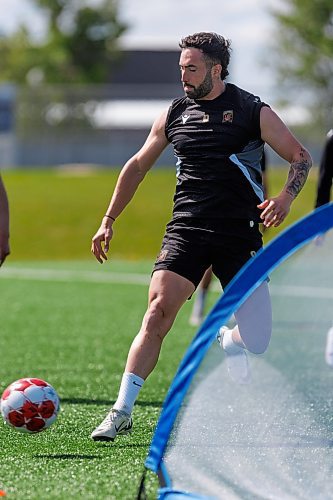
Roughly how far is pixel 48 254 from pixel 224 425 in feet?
71.7

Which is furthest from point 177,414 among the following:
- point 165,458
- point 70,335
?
point 70,335

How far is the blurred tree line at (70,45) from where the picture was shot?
6197 cm

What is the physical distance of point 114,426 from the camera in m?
5.90

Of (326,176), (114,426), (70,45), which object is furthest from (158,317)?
(70,45)

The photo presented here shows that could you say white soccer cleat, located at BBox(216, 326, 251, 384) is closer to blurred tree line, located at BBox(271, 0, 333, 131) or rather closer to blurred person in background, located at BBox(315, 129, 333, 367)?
blurred person in background, located at BBox(315, 129, 333, 367)

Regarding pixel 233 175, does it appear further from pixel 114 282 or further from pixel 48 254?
pixel 48 254

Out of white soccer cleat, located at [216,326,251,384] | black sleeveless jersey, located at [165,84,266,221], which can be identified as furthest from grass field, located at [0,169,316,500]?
black sleeveless jersey, located at [165,84,266,221]

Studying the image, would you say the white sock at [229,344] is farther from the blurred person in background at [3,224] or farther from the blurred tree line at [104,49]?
the blurred tree line at [104,49]

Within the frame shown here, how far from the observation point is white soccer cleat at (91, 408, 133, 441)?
5902mm

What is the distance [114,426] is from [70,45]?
60264 millimetres

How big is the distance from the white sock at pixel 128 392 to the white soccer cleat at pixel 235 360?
461mm

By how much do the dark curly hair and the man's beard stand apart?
8 cm

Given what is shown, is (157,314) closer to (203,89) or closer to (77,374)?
(203,89)

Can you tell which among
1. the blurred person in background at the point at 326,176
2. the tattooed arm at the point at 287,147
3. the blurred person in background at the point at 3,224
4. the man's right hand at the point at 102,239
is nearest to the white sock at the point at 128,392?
the man's right hand at the point at 102,239
